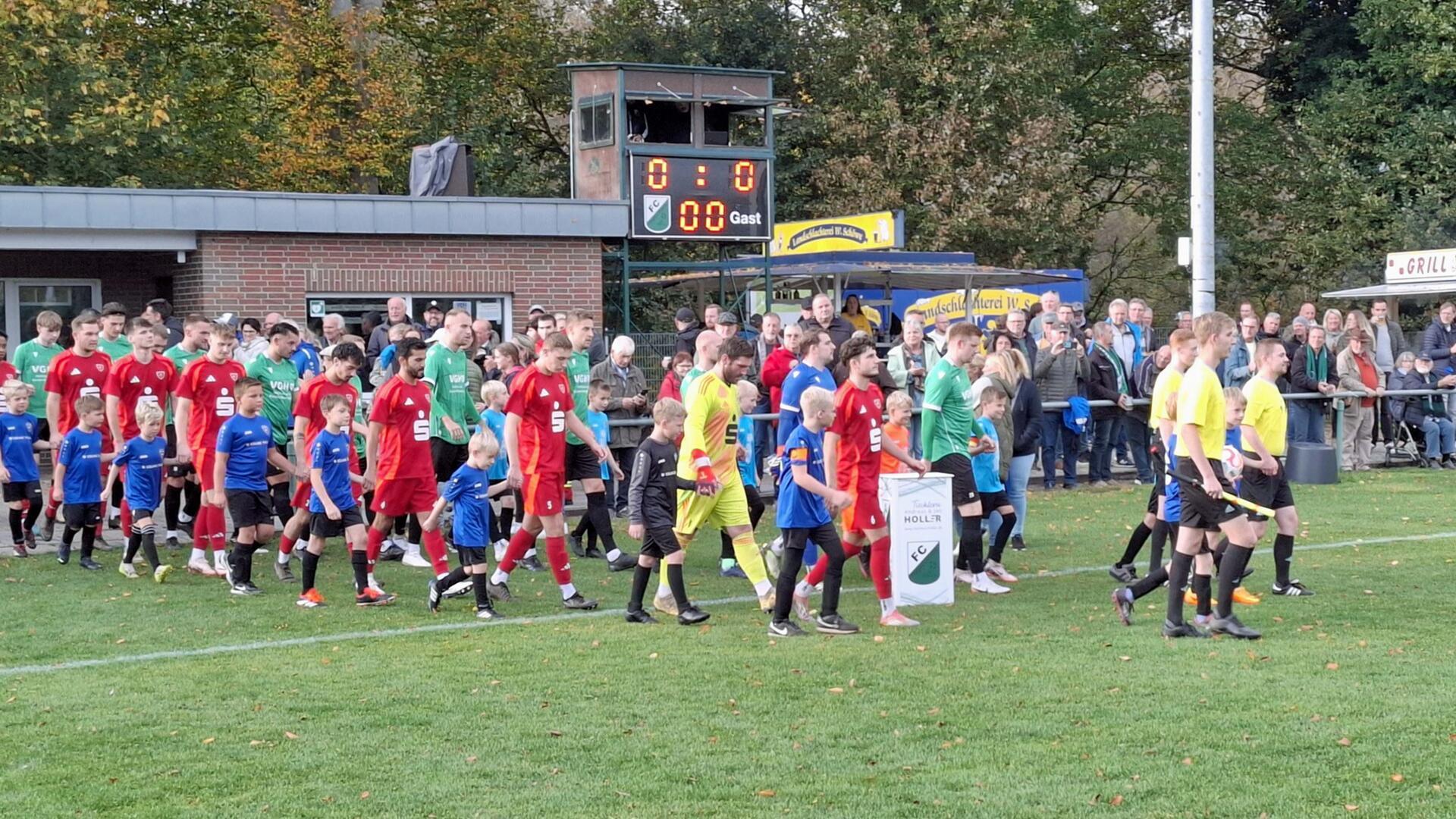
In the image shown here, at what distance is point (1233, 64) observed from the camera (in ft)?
138

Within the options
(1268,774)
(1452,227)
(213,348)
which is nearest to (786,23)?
(1452,227)

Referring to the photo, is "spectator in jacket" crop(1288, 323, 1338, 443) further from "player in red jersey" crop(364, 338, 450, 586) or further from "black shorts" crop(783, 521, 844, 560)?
"player in red jersey" crop(364, 338, 450, 586)

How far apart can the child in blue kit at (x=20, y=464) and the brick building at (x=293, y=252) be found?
6514mm

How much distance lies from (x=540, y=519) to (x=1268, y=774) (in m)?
5.80

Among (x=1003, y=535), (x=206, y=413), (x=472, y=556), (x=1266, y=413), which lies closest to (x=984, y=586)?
(x=1003, y=535)

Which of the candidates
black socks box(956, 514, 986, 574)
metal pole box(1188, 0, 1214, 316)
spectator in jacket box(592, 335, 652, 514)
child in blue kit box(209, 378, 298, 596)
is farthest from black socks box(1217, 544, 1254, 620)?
metal pole box(1188, 0, 1214, 316)

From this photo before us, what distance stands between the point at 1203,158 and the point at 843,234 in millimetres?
11072

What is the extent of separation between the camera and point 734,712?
311 inches

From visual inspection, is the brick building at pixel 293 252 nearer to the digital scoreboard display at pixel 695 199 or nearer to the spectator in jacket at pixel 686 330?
the digital scoreboard display at pixel 695 199

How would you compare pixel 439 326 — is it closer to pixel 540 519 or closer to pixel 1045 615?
pixel 540 519

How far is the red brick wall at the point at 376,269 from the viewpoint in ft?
69.2

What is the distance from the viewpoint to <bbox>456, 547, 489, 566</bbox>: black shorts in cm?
1088


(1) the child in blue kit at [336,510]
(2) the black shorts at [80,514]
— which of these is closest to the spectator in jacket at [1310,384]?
(1) the child in blue kit at [336,510]

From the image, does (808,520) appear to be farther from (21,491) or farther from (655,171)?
(655,171)
